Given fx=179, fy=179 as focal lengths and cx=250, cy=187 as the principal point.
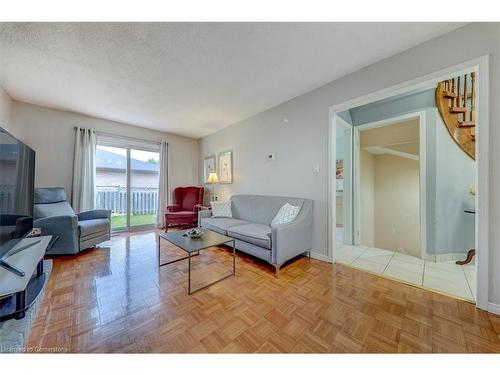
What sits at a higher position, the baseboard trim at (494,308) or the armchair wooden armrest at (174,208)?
the armchair wooden armrest at (174,208)

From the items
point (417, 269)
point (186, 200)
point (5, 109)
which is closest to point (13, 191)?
point (5, 109)

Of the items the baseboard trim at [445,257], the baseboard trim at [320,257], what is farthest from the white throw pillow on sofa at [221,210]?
the baseboard trim at [445,257]

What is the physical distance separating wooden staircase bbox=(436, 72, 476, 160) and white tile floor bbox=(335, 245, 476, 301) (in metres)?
1.47

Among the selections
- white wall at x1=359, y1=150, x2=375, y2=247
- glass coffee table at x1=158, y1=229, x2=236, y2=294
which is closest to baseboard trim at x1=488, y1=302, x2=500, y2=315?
white wall at x1=359, y1=150, x2=375, y2=247

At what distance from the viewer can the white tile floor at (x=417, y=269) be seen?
1.73m

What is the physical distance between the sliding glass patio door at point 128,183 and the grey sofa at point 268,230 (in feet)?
6.32

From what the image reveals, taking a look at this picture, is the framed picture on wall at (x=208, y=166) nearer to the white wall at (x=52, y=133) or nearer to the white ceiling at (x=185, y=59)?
the white ceiling at (x=185, y=59)

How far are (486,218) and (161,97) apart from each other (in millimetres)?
3799

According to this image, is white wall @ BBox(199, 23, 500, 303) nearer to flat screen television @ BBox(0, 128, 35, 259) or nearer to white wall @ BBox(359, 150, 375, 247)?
white wall @ BBox(359, 150, 375, 247)

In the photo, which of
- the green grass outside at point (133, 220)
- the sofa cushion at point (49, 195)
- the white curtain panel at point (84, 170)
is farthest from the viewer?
the green grass outside at point (133, 220)

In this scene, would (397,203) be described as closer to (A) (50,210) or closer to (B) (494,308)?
(B) (494,308)
